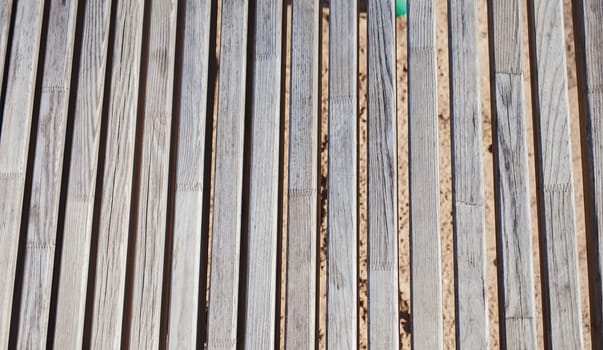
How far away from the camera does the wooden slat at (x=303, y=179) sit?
1419 millimetres

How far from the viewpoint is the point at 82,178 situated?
1.52 metres

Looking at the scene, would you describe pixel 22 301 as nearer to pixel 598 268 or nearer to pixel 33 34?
pixel 33 34

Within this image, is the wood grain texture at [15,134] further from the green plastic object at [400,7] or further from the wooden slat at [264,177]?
the green plastic object at [400,7]

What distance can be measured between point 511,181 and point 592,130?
0.68 feet

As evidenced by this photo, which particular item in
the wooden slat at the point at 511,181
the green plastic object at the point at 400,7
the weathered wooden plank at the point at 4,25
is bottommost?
the wooden slat at the point at 511,181

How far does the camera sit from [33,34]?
1594mm

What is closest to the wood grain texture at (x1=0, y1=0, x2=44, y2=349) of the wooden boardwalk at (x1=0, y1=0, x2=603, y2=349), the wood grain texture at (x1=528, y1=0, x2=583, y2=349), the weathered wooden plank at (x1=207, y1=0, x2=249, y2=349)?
the wooden boardwalk at (x1=0, y1=0, x2=603, y2=349)

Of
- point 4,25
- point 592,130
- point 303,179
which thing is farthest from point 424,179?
point 4,25

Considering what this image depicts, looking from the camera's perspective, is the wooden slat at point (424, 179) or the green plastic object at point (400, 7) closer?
the wooden slat at point (424, 179)

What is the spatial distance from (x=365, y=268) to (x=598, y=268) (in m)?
0.50

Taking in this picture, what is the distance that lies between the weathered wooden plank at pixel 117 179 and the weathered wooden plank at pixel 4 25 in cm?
26

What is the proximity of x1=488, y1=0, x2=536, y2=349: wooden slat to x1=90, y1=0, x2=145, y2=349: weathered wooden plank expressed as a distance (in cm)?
83

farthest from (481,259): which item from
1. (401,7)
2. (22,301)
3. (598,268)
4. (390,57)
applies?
(22,301)

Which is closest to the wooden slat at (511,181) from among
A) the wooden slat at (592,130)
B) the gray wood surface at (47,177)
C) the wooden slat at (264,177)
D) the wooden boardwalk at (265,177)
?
the wooden boardwalk at (265,177)
